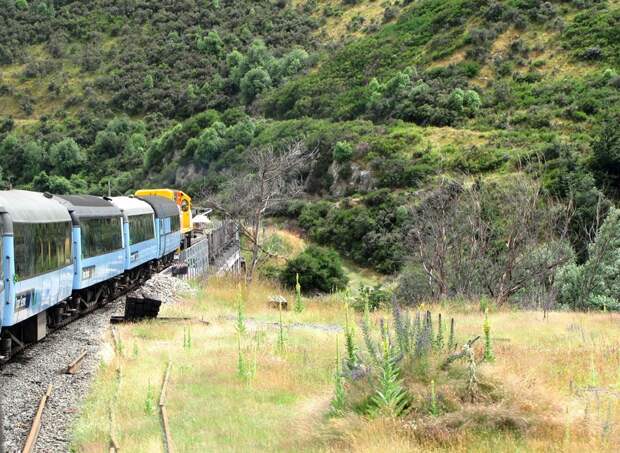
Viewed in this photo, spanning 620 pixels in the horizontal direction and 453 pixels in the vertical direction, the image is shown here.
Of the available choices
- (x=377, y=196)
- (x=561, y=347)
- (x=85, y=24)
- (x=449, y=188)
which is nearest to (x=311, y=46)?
(x=85, y=24)

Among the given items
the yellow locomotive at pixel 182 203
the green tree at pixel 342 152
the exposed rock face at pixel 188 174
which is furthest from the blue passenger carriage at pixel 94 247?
the exposed rock face at pixel 188 174

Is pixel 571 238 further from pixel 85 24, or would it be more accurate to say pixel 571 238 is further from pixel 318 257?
pixel 85 24

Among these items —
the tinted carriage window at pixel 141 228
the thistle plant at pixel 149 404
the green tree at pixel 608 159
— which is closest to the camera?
the thistle plant at pixel 149 404

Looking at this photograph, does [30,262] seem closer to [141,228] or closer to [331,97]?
[141,228]

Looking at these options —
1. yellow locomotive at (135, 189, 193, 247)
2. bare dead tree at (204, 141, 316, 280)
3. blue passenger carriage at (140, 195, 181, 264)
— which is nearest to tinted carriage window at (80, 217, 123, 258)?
bare dead tree at (204, 141, 316, 280)

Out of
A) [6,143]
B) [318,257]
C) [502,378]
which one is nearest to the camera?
[502,378]

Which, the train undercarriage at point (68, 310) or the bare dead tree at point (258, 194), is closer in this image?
the train undercarriage at point (68, 310)

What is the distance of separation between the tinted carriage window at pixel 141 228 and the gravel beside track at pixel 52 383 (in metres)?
7.69

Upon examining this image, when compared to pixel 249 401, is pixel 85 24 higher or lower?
higher

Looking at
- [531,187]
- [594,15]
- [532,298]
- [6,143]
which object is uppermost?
[594,15]

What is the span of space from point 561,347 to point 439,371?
17.3 feet

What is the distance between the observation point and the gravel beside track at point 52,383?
30.8ft

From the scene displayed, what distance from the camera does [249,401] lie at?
10375 millimetres

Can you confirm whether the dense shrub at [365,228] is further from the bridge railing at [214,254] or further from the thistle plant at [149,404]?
the thistle plant at [149,404]
